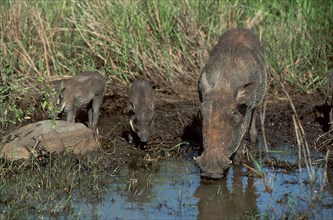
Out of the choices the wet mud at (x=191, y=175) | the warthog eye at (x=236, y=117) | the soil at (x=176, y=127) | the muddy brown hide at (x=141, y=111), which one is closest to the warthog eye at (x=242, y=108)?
the warthog eye at (x=236, y=117)

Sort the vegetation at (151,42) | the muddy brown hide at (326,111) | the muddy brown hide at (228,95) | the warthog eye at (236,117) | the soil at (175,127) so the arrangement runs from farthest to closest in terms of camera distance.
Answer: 1. the vegetation at (151,42)
2. the muddy brown hide at (326,111)
3. the soil at (175,127)
4. the warthog eye at (236,117)
5. the muddy brown hide at (228,95)

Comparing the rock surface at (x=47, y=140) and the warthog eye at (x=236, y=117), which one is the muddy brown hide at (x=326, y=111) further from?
the rock surface at (x=47, y=140)

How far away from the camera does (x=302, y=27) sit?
1192cm

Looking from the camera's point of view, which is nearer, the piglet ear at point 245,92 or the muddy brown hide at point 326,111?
the piglet ear at point 245,92

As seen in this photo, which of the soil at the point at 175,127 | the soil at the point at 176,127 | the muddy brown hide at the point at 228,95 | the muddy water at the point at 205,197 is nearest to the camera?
the muddy water at the point at 205,197

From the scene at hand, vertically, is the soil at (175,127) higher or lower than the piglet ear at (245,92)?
lower

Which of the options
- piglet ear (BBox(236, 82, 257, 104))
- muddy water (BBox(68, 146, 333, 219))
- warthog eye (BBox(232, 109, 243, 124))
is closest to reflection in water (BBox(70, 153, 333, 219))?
muddy water (BBox(68, 146, 333, 219))

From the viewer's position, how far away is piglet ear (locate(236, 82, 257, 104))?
802cm

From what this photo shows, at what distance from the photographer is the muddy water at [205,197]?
6.69m

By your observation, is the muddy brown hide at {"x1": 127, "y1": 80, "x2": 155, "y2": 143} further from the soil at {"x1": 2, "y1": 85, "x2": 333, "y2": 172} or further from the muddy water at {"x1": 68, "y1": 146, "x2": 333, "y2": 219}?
the muddy water at {"x1": 68, "y1": 146, "x2": 333, "y2": 219}

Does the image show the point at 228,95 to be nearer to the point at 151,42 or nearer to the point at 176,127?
the point at 176,127

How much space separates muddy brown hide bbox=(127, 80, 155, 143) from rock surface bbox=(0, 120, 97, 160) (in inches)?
24.7

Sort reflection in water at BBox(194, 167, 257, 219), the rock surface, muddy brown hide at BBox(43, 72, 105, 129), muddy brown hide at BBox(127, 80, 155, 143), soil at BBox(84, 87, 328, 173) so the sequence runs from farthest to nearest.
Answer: muddy brown hide at BBox(43, 72, 105, 129)
muddy brown hide at BBox(127, 80, 155, 143)
soil at BBox(84, 87, 328, 173)
the rock surface
reflection in water at BBox(194, 167, 257, 219)

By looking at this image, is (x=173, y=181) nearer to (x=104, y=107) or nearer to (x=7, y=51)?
(x=104, y=107)
